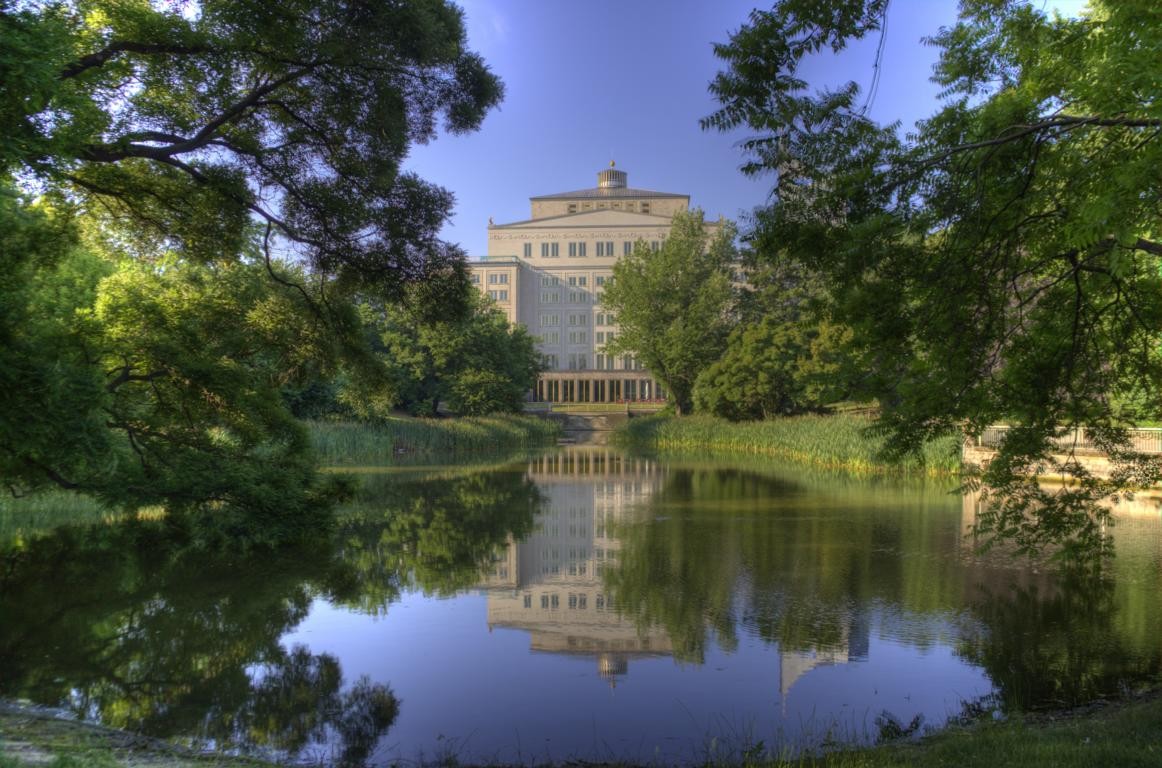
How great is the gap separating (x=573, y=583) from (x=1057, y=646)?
595 centimetres

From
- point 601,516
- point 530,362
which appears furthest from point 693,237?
point 601,516

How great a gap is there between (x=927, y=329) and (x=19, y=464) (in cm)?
810

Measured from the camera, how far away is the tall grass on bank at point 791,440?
25.0 m

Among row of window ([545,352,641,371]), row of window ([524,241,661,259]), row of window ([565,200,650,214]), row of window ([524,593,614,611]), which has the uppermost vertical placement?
row of window ([565,200,650,214])

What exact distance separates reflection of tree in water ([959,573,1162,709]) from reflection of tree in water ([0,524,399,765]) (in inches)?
212

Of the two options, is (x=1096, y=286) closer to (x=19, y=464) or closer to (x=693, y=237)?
(x=19, y=464)

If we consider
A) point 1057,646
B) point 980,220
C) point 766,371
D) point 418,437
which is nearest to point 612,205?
point 766,371

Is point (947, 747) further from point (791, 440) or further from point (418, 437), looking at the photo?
point (418, 437)

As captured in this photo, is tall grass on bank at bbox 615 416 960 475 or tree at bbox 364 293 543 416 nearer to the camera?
tall grass on bank at bbox 615 416 960 475

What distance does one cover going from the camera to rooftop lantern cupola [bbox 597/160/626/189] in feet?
291

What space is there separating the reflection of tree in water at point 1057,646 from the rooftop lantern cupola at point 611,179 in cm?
8158

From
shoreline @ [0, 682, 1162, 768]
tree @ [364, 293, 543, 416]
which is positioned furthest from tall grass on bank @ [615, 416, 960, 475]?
shoreline @ [0, 682, 1162, 768]

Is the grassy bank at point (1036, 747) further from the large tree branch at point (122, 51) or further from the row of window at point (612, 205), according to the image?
the row of window at point (612, 205)

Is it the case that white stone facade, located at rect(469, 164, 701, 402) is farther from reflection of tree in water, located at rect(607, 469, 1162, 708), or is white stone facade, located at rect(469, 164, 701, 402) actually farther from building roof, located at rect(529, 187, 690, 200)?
reflection of tree in water, located at rect(607, 469, 1162, 708)
